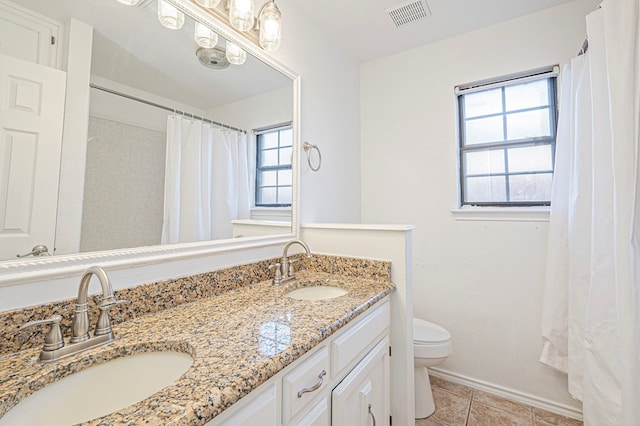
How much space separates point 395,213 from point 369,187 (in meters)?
0.33

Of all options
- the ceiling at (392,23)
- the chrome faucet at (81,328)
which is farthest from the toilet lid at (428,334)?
the ceiling at (392,23)

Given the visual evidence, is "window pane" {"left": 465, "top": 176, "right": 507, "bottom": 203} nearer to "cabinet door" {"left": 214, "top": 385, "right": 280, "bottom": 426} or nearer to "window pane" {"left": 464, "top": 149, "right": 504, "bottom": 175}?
"window pane" {"left": 464, "top": 149, "right": 504, "bottom": 175}

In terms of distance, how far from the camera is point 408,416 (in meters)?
1.32

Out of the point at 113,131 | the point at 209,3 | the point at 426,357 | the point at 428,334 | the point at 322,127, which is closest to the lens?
the point at 113,131

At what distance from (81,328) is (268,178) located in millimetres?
1007

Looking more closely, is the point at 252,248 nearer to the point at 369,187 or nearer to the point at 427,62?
the point at 369,187

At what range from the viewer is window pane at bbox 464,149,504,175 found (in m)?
1.92

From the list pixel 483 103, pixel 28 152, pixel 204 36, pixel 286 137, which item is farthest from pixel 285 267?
pixel 483 103

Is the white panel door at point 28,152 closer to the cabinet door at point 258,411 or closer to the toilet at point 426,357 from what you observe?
the cabinet door at point 258,411

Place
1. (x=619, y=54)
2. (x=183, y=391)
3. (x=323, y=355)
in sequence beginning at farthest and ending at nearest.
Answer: (x=619, y=54)
(x=323, y=355)
(x=183, y=391)

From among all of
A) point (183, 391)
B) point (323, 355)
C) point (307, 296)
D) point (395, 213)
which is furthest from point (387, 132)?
point (183, 391)

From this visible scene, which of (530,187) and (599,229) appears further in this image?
(530,187)

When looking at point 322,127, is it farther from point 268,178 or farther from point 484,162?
point 484,162

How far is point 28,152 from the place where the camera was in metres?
0.73
